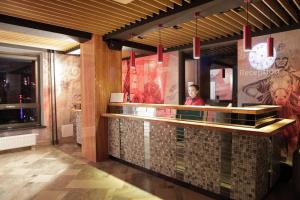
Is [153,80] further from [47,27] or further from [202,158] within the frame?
[202,158]

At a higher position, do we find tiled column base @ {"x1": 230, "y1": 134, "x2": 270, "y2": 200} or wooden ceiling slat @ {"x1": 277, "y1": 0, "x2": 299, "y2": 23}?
wooden ceiling slat @ {"x1": 277, "y1": 0, "x2": 299, "y2": 23}

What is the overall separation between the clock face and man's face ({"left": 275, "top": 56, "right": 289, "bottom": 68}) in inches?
3.9

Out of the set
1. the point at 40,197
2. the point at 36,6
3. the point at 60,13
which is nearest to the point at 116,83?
the point at 60,13

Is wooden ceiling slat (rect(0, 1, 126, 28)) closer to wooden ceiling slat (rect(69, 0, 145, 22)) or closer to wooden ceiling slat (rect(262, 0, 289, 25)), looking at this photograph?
wooden ceiling slat (rect(69, 0, 145, 22))

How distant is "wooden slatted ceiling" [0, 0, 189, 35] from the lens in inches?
134

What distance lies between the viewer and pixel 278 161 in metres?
3.86

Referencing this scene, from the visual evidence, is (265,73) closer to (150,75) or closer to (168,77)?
(168,77)

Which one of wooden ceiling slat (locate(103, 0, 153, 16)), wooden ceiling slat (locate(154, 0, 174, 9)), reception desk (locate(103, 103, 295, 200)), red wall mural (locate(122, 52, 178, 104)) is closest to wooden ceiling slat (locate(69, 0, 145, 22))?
wooden ceiling slat (locate(103, 0, 153, 16))

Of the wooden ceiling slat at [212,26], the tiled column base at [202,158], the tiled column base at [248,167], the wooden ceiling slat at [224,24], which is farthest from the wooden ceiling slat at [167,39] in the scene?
the tiled column base at [248,167]

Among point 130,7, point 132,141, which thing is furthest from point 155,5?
point 132,141

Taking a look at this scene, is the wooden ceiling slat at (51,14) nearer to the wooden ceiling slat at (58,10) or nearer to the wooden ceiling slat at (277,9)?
the wooden ceiling slat at (58,10)

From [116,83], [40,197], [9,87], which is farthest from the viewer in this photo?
[9,87]

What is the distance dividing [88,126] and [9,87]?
327cm

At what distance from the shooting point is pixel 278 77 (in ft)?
16.5
